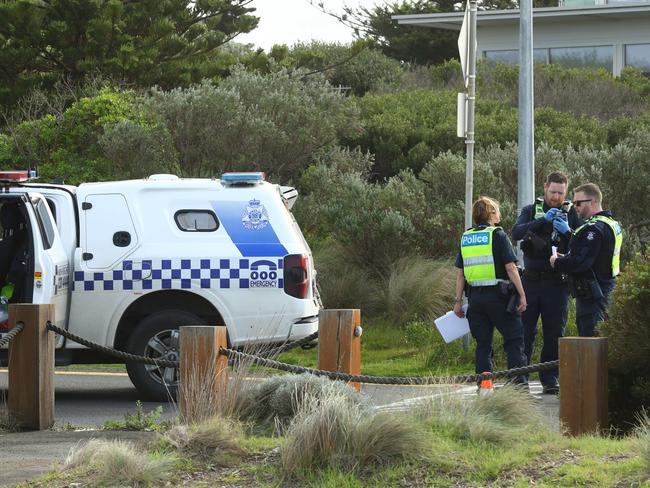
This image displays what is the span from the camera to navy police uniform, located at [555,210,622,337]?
401 inches

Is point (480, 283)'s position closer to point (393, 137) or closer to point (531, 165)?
point (531, 165)

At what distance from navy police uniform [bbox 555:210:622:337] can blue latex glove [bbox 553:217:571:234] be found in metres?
0.20

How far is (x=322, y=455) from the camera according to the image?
605 centimetres

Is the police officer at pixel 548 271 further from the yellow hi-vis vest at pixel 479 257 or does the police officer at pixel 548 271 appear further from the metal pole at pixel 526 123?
the metal pole at pixel 526 123

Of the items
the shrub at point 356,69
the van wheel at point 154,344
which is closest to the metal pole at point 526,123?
the van wheel at point 154,344

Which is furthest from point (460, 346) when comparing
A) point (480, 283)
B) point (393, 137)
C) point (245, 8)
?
point (245, 8)

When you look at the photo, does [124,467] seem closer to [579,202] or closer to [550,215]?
[550,215]

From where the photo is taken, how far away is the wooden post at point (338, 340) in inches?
335

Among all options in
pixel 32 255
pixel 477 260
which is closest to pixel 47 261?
pixel 32 255

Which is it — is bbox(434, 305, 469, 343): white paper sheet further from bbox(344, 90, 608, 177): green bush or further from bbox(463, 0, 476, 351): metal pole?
bbox(344, 90, 608, 177): green bush

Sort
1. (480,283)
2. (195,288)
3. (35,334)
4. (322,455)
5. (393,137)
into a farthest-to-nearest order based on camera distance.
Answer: (393,137) → (195,288) → (480,283) → (35,334) → (322,455)

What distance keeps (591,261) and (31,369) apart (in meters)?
4.49

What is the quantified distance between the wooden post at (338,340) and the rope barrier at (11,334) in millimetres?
2255

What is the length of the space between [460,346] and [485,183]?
477 cm
